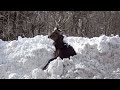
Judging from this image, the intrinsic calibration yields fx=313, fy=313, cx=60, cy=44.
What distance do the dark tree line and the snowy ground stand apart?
7875 millimetres

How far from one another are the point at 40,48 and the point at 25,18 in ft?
32.4

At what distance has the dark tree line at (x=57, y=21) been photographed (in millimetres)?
16594

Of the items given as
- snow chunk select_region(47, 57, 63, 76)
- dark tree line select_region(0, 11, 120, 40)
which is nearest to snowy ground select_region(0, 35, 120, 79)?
snow chunk select_region(47, 57, 63, 76)

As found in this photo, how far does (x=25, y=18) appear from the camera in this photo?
17.6m

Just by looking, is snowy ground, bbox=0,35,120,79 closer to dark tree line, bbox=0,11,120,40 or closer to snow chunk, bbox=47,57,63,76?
snow chunk, bbox=47,57,63,76

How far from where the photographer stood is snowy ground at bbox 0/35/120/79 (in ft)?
21.7

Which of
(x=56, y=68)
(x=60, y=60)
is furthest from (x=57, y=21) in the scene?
(x=56, y=68)

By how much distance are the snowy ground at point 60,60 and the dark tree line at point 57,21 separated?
788cm

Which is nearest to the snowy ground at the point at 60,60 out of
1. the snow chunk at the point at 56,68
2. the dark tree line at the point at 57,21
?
the snow chunk at the point at 56,68

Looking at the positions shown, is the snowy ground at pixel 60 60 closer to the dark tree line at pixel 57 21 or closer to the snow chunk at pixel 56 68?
the snow chunk at pixel 56 68

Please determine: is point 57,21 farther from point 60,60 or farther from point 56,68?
point 56,68

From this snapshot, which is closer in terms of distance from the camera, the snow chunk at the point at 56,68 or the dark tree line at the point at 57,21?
the snow chunk at the point at 56,68

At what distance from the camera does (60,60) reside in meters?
6.82

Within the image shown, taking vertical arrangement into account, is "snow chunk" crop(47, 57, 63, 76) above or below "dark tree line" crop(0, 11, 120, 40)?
below
